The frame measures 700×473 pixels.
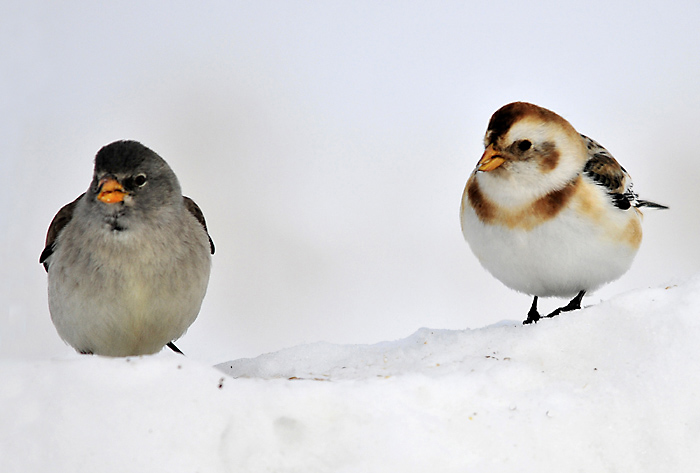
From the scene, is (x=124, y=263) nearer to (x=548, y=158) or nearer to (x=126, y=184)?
(x=126, y=184)

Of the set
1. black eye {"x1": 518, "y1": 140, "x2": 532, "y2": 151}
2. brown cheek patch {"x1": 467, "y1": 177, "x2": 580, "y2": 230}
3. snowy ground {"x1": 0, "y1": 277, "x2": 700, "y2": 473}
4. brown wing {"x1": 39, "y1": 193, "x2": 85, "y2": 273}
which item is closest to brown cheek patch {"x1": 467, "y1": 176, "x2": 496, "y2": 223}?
brown cheek patch {"x1": 467, "y1": 177, "x2": 580, "y2": 230}

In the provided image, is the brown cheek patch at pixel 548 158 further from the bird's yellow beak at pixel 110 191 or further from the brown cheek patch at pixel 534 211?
the bird's yellow beak at pixel 110 191

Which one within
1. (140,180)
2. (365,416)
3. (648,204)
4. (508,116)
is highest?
(508,116)

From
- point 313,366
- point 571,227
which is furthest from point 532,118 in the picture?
point 313,366

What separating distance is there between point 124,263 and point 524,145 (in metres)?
1.70

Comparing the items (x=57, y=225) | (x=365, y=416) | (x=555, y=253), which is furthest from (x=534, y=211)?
(x=57, y=225)

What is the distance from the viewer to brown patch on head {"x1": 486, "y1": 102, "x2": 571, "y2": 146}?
3.21 meters

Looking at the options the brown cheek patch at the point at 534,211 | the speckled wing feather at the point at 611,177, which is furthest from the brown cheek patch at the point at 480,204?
the speckled wing feather at the point at 611,177

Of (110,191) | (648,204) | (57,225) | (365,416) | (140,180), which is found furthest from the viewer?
(648,204)

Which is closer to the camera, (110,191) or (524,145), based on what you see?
(110,191)

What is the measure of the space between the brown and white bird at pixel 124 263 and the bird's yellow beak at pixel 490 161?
48.7 inches

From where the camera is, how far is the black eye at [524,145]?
3227 millimetres

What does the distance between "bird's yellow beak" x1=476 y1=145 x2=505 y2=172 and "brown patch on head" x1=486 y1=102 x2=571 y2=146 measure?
47 millimetres

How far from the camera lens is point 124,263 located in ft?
9.28
